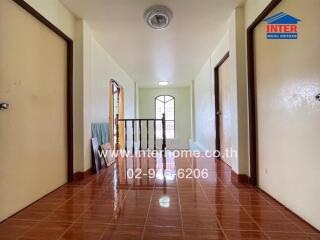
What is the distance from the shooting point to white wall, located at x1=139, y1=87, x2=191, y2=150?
26.9ft

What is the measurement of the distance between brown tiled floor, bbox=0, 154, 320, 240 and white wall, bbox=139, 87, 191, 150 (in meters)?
5.84

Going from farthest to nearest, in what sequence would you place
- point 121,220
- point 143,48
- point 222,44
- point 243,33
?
point 143,48
point 222,44
point 243,33
point 121,220

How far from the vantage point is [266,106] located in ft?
6.77

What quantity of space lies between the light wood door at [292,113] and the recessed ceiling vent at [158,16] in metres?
1.11

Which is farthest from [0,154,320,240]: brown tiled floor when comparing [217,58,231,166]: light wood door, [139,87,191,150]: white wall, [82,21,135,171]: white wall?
[139,87,191,150]: white wall

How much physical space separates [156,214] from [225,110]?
2507mm

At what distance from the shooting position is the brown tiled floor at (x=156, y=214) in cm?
137

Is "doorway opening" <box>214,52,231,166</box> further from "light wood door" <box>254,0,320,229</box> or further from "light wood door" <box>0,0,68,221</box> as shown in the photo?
"light wood door" <box>0,0,68,221</box>

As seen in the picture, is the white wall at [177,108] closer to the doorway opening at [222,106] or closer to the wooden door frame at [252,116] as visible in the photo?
the doorway opening at [222,106]

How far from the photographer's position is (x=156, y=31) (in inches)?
124

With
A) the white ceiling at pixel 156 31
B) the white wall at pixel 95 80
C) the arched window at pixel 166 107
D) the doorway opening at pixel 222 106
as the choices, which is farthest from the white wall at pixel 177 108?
the doorway opening at pixel 222 106

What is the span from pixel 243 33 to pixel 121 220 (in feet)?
7.88

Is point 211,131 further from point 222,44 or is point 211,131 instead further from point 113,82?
point 113,82

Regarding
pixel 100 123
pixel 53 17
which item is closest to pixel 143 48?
pixel 100 123
